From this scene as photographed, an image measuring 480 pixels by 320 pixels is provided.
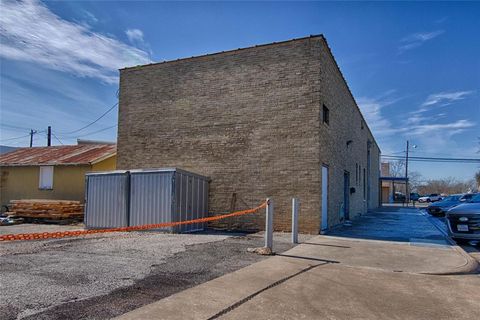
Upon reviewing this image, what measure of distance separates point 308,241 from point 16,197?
18793 millimetres

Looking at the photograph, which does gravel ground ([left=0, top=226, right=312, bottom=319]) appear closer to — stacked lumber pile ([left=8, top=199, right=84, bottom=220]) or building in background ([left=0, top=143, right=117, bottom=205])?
stacked lumber pile ([left=8, top=199, right=84, bottom=220])

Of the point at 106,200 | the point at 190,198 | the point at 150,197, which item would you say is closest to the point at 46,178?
the point at 106,200

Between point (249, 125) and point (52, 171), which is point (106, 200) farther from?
point (52, 171)

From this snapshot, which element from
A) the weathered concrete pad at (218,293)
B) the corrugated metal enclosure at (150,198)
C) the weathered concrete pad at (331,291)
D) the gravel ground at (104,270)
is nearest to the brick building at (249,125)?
the corrugated metal enclosure at (150,198)

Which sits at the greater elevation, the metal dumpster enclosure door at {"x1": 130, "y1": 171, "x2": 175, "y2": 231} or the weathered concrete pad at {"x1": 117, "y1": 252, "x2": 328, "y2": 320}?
the metal dumpster enclosure door at {"x1": 130, "y1": 171, "x2": 175, "y2": 231}

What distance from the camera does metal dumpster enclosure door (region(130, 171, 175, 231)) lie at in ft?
41.5

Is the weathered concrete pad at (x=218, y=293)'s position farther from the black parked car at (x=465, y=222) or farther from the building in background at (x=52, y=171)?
the building in background at (x=52, y=171)

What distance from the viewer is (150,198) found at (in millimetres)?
12984

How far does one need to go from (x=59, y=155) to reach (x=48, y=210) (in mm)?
6367

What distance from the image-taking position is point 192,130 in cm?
1555

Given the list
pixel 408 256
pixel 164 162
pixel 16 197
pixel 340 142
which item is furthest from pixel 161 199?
pixel 16 197

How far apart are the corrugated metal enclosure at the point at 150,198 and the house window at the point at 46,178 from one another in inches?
329

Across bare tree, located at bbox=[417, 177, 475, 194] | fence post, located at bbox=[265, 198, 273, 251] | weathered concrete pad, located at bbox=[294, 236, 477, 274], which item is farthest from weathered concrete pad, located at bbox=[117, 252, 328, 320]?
bare tree, located at bbox=[417, 177, 475, 194]

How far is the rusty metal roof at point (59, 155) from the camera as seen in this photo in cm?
2083
